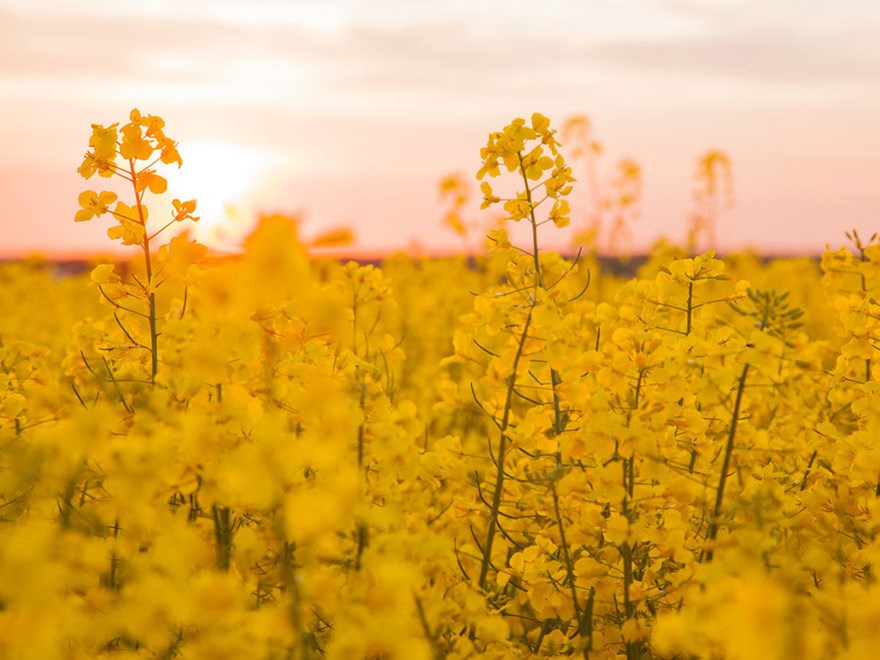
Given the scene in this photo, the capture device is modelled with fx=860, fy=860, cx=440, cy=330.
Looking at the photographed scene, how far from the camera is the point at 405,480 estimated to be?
101 inches

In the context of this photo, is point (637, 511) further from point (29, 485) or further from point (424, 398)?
point (424, 398)

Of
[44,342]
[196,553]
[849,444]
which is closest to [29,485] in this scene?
[196,553]

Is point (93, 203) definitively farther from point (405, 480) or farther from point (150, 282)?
point (405, 480)

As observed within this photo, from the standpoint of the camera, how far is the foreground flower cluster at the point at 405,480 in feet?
5.23

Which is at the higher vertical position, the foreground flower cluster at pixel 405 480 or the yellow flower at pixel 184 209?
the yellow flower at pixel 184 209

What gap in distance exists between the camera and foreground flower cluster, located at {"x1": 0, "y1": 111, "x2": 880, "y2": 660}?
5.23ft

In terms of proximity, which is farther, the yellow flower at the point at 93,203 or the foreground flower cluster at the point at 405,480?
the yellow flower at the point at 93,203

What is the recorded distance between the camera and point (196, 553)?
5.68 feet

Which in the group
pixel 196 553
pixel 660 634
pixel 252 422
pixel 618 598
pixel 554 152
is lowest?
pixel 618 598

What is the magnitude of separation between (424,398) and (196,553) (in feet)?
12.8

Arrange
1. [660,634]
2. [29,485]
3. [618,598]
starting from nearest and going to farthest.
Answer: [660,634] < [29,485] < [618,598]

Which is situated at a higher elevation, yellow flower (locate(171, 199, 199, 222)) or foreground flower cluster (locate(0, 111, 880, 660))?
yellow flower (locate(171, 199, 199, 222))

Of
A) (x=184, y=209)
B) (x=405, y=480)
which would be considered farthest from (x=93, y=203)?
(x=405, y=480)

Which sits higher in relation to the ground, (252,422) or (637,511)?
(252,422)
